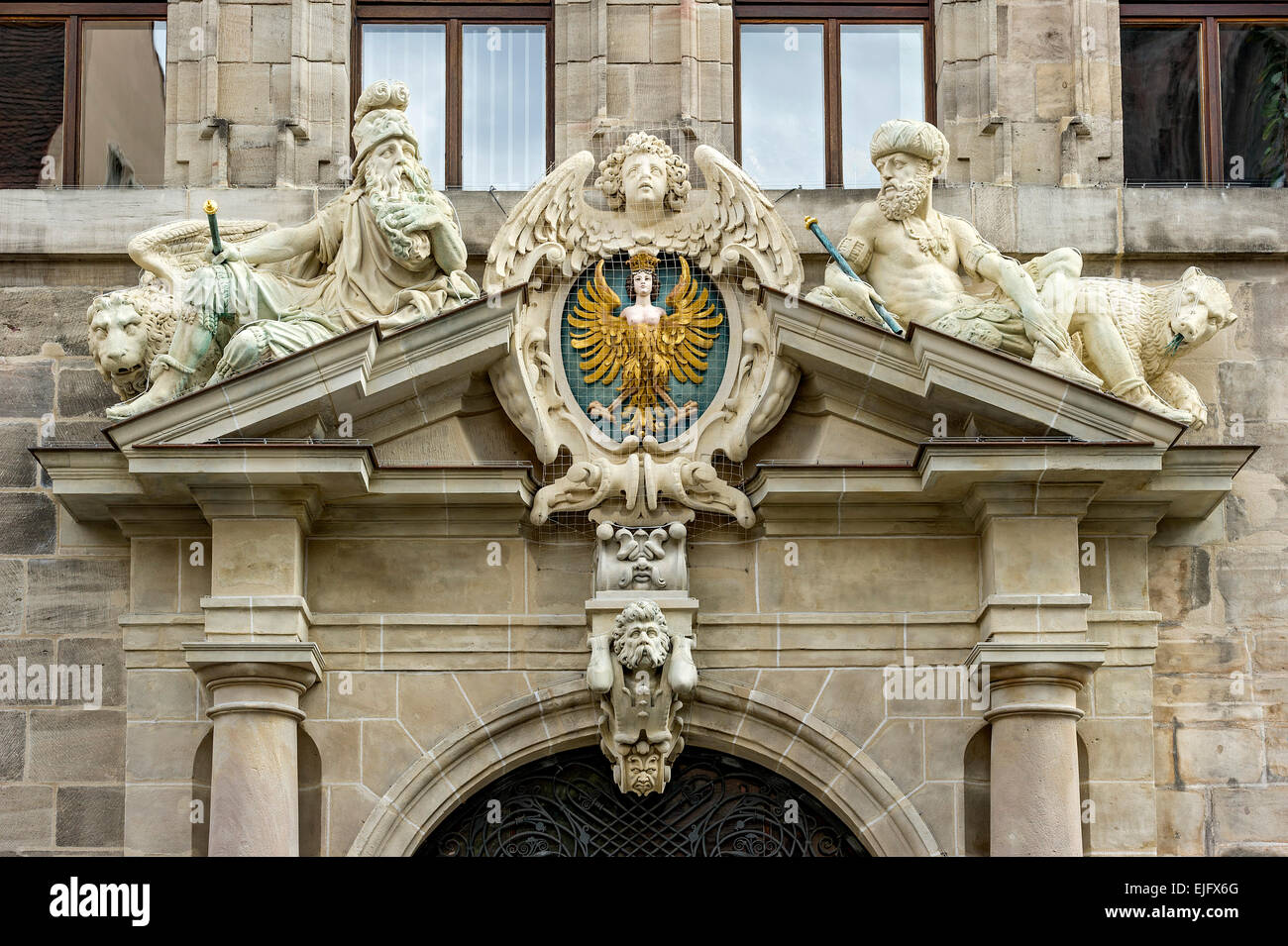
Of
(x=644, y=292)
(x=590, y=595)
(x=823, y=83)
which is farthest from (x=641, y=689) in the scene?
(x=823, y=83)

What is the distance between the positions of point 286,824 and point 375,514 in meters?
1.70

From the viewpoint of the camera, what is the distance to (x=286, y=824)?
1399 centimetres

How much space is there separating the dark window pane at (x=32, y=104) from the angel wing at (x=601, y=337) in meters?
3.25

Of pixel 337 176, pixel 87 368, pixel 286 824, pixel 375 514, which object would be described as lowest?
pixel 286 824

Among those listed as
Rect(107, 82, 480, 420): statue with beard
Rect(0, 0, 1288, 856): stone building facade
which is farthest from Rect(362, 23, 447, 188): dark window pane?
Rect(107, 82, 480, 420): statue with beard

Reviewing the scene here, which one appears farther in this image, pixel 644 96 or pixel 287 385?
pixel 644 96

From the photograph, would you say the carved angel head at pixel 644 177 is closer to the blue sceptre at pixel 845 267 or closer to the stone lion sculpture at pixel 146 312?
the blue sceptre at pixel 845 267

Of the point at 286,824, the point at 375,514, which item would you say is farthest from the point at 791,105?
the point at 286,824

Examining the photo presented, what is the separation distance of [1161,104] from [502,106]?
12.2ft

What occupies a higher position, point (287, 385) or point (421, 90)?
point (421, 90)

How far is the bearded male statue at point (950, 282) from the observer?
48.1 feet

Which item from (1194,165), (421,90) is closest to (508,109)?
(421,90)

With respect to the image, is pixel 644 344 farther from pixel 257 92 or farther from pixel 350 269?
pixel 257 92

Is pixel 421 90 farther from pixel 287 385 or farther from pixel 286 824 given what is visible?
pixel 286 824
